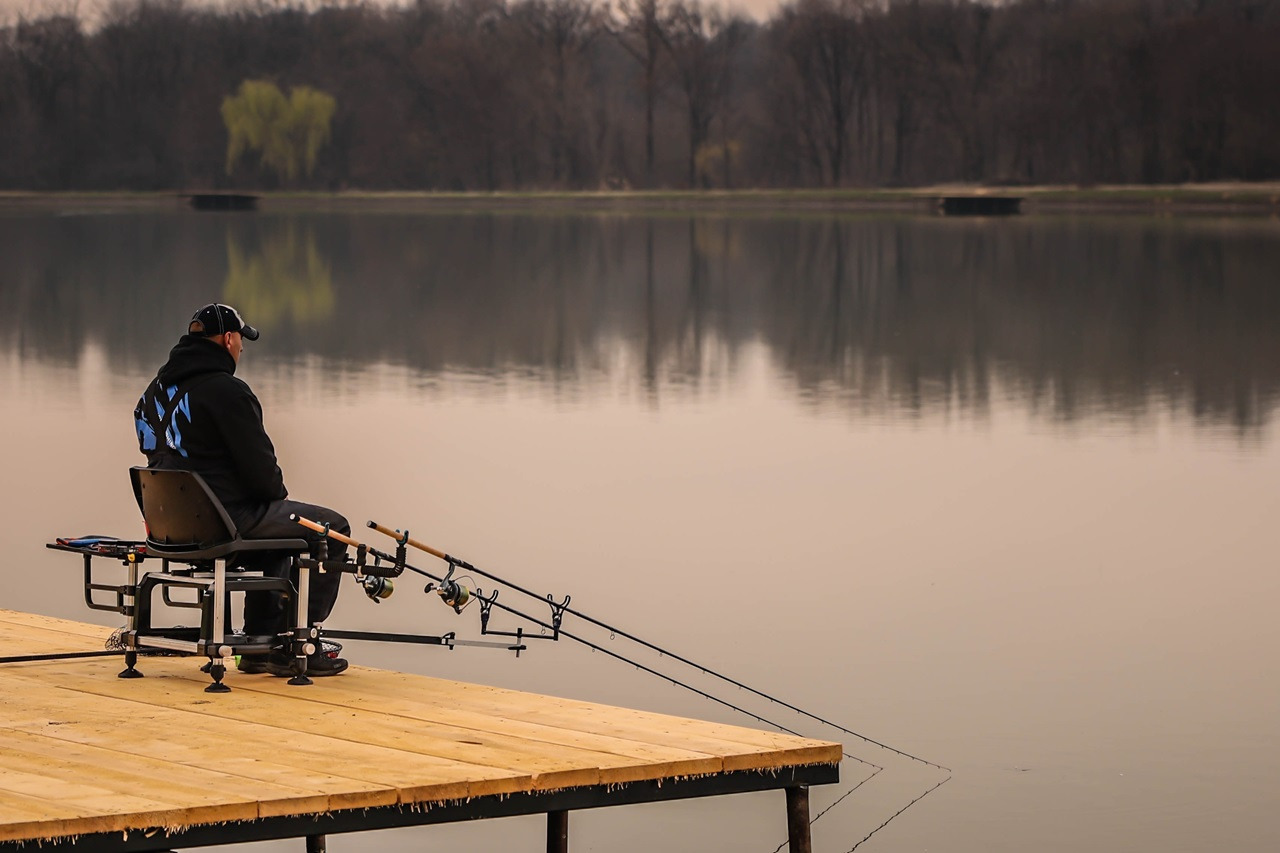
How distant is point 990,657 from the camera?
33.6 ft

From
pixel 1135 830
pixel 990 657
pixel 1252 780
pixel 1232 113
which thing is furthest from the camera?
pixel 1232 113

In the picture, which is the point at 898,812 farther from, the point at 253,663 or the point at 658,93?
the point at 658,93

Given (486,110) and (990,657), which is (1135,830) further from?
(486,110)

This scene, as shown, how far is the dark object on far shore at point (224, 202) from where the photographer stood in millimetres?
95312

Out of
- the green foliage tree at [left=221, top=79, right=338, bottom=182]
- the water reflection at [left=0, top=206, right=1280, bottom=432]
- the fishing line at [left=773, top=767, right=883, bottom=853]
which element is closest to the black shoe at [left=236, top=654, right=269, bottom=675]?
the fishing line at [left=773, top=767, right=883, bottom=853]

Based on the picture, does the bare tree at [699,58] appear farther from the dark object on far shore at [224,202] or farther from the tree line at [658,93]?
the dark object on far shore at [224,202]

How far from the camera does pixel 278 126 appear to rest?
343 ft

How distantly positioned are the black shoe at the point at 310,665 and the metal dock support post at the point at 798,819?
1.50 m

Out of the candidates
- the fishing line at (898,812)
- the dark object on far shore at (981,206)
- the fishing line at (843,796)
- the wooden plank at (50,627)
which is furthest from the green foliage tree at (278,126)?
the fishing line at (898,812)

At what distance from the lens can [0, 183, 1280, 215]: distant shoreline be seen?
3219 inches

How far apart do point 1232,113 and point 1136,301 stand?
203 feet

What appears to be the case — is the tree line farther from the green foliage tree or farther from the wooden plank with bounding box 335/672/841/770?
the wooden plank with bounding box 335/672/841/770

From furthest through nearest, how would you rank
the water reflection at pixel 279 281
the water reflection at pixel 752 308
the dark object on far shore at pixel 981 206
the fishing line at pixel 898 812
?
the dark object on far shore at pixel 981 206, the water reflection at pixel 279 281, the water reflection at pixel 752 308, the fishing line at pixel 898 812

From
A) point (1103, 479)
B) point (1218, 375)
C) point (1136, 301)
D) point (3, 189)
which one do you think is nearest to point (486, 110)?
point (3, 189)
